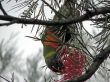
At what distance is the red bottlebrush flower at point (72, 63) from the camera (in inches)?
59.1

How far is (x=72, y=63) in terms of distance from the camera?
1.53 metres

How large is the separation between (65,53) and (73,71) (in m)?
0.09

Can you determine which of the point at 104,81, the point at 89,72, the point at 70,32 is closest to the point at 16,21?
the point at 89,72

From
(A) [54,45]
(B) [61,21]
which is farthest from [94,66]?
(A) [54,45]

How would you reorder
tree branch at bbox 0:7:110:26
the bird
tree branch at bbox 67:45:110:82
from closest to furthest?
tree branch at bbox 0:7:110:26
tree branch at bbox 67:45:110:82
the bird

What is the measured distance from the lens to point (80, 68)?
4.94 ft

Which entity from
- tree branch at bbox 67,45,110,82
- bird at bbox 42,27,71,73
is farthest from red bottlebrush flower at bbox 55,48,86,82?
tree branch at bbox 67,45,110,82

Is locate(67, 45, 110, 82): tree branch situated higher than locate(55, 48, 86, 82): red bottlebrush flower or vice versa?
locate(67, 45, 110, 82): tree branch

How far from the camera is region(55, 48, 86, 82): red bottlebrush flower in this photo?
150 cm

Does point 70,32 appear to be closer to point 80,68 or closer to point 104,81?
point 80,68

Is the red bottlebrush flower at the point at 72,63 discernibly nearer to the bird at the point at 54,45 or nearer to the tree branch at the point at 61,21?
the bird at the point at 54,45

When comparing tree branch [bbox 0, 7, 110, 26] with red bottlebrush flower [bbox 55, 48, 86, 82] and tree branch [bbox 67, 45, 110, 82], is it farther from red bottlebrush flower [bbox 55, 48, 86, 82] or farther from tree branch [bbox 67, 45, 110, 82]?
red bottlebrush flower [bbox 55, 48, 86, 82]

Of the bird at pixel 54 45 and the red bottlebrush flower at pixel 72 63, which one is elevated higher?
the bird at pixel 54 45

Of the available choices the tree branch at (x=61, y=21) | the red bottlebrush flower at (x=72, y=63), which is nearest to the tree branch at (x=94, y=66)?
the tree branch at (x=61, y=21)
